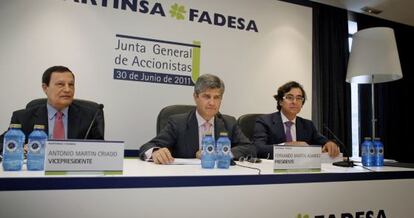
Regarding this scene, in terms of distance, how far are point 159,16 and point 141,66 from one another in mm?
571

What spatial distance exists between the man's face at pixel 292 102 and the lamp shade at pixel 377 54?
0.91 m

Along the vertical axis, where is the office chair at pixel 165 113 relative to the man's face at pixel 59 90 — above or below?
below

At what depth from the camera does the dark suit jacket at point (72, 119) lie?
6.40 ft

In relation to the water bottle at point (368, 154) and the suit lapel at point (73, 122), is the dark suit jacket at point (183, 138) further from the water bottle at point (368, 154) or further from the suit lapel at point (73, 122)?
the water bottle at point (368, 154)

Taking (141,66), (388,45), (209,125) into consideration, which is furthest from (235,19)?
(209,125)

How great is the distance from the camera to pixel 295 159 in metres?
1.39

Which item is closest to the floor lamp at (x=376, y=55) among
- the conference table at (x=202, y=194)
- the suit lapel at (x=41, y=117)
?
the conference table at (x=202, y=194)

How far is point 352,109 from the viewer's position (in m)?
4.58

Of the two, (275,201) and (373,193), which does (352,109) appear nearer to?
(373,193)

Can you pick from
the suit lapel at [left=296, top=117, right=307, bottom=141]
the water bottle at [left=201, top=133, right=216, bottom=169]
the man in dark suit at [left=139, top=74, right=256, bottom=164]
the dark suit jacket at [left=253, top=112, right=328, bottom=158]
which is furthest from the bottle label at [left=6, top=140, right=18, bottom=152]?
the suit lapel at [left=296, top=117, right=307, bottom=141]

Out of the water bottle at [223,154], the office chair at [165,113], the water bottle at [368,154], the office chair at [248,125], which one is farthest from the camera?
the office chair at [248,125]

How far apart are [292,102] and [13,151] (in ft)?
6.55

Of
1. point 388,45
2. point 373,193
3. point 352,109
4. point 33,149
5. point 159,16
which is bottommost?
point 373,193

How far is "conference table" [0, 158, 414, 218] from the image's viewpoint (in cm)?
96
